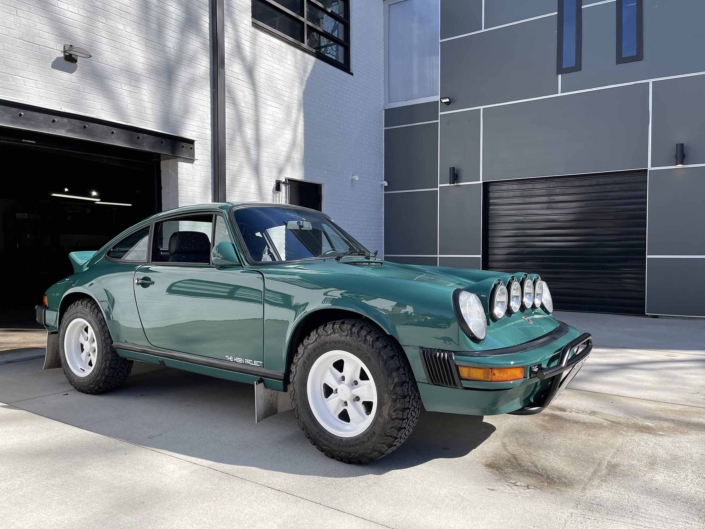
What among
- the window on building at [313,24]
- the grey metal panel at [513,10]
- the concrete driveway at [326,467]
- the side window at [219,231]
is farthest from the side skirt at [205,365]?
the grey metal panel at [513,10]

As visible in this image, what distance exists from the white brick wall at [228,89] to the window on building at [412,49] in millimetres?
348

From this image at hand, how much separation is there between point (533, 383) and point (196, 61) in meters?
7.00

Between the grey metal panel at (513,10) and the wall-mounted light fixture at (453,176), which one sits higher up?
the grey metal panel at (513,10)

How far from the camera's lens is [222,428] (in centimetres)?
343

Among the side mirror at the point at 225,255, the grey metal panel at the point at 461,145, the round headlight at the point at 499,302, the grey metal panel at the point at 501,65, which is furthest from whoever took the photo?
the grey metal panel at the point at 461,145

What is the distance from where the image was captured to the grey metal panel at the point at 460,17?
1059cm

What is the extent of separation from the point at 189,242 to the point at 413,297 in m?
1.92

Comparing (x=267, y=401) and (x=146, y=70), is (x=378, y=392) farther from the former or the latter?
(x=146, y=70)

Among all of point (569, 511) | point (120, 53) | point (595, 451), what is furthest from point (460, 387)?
point (120, 53)

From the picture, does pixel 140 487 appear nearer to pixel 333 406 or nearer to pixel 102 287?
pixel 333 406

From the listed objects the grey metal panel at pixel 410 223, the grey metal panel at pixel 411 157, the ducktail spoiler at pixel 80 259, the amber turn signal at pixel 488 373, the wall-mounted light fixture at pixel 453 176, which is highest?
the grey metal panel at pixel 411 157

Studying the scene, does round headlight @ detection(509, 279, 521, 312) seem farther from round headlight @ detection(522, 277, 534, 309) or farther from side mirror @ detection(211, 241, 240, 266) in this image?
side mirror @ detection(211, 241, 240, 266)

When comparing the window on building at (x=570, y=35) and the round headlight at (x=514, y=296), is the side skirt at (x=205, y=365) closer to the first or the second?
the round headlight at (x=514, y=296)

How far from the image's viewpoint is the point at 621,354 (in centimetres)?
593
